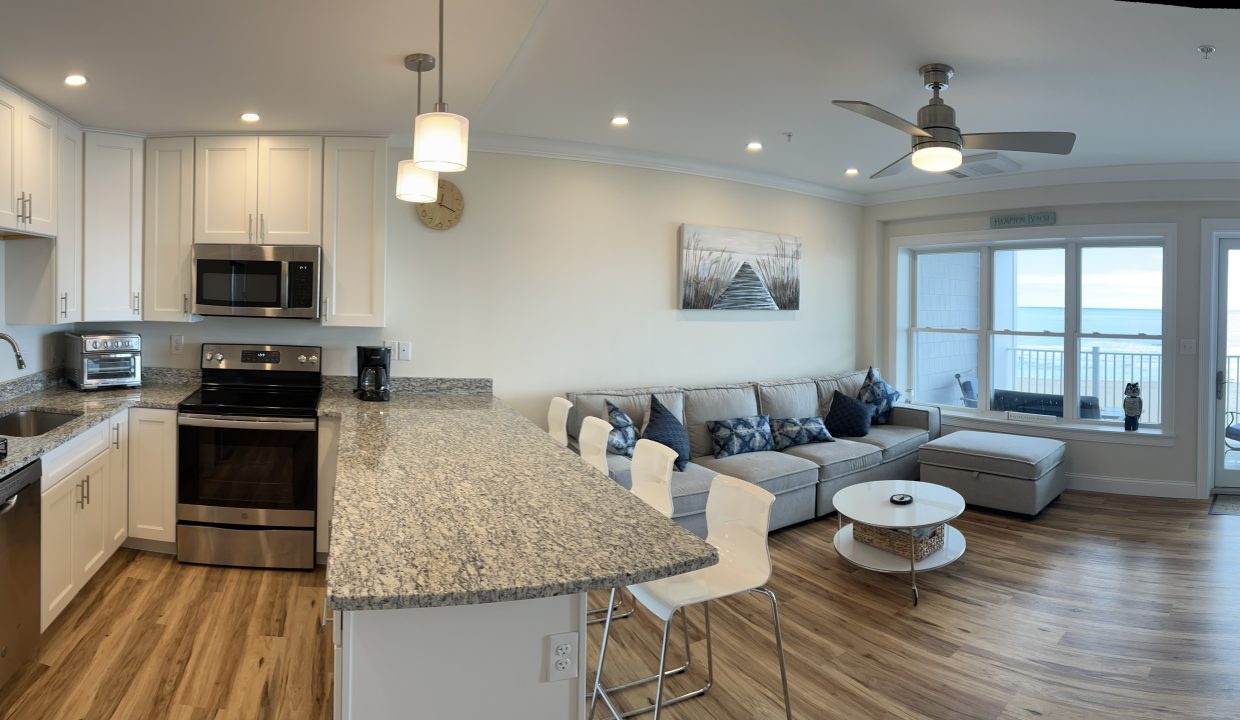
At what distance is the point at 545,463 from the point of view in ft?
7.88

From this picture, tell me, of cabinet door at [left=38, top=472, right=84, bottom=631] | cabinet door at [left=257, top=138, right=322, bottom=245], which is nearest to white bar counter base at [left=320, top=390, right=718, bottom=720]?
cabinet door at [left=38, top=472, right=84, bottom=631]

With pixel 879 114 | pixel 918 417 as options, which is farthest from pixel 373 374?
pixel 918 417

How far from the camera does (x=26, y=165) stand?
3150 millimetres

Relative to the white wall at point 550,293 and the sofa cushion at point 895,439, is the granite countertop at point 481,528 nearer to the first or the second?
the white wall at point 550,293

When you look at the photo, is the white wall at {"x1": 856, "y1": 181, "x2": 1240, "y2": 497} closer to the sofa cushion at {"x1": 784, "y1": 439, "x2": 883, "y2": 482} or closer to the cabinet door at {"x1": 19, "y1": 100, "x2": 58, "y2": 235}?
the sofa cushion at {"x1": 784, "y1": 439, "x2": 883, "y2": 482}

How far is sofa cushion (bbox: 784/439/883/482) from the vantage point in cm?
462

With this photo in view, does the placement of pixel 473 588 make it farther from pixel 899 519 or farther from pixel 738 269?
pixel 738 269

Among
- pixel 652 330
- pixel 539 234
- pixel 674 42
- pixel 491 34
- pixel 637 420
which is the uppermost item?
pixel 674 42

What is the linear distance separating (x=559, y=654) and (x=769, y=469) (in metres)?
2.99

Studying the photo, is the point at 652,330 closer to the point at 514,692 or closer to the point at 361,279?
the point at 361,279

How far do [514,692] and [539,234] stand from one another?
3357 mm

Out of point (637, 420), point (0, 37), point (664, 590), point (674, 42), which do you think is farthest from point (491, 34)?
point (637, 420)

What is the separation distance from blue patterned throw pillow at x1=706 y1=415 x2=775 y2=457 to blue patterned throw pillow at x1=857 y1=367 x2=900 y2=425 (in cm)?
139

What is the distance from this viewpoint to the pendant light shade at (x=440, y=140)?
200 centimetres
